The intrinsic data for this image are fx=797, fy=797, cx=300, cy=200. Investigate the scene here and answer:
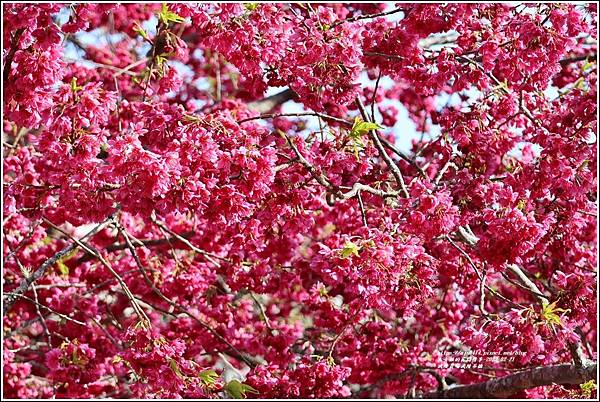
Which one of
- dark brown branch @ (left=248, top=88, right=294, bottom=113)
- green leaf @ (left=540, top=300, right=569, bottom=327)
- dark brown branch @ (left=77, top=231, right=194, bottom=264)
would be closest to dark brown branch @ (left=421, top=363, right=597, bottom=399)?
green leaf @ (left=540, top=300, right=569, bottom=327)

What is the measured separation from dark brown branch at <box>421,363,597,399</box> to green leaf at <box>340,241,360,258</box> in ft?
4.45

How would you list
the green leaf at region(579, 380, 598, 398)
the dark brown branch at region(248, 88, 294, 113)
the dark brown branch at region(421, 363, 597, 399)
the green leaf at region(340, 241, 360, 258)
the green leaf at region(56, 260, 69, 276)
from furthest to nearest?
1. the dark brown branch at region(248, 88, 294, 113)
2. the green leaf at region(56, 260, 69, 276)
3. the green leaf at region(579, 380, 598, 398)
4. the dark brown branch at region(421, 363, 597, 399)
5. the green leaf at region(340, 241, 360, 258)

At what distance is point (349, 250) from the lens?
3342mm

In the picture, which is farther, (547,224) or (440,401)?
(440,401)

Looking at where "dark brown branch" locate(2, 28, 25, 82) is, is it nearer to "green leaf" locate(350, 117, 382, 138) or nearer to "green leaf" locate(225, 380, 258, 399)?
"green leaf" locate(350, 117, 382, 138)

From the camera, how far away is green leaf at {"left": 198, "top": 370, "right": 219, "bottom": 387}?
155 inches

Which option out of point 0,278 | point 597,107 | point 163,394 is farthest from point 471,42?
point 0,278

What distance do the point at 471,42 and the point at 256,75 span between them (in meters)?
1.19

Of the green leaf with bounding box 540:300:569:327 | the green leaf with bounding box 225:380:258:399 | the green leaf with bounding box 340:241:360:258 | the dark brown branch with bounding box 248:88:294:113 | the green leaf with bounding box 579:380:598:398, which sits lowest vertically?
the green leaf with bounding box 225:380:258:399

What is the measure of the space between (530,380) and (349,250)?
4.83 feet

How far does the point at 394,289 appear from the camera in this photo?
3570 mm

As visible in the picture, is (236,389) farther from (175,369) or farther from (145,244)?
(145,244)

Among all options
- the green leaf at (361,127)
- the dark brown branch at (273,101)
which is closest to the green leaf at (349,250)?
the green leaf at (361,127)

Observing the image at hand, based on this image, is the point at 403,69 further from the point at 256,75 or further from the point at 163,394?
the point at 163,394
